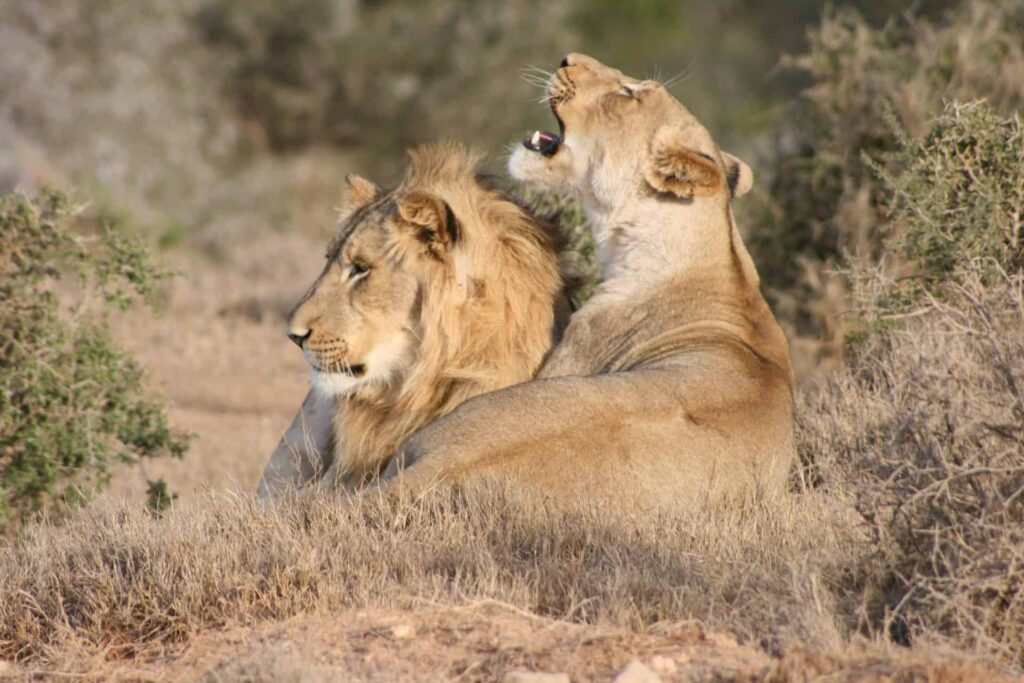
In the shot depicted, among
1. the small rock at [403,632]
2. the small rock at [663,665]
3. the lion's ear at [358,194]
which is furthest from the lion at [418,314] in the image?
the small rock at [663,665]

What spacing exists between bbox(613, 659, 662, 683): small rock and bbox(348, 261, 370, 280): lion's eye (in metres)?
2.51

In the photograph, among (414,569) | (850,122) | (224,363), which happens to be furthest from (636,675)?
(224,363)

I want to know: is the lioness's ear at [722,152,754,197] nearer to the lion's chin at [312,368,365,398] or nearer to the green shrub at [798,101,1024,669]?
the green shrub at [798,101,1024,669]

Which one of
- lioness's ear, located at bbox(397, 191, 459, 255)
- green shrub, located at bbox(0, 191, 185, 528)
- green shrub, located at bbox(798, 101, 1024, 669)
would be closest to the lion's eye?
lioness's ear, located at bbox(397, 191, 459, 255)

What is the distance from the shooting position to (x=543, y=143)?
20.5ft

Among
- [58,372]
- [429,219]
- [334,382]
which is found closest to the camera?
[429,219]

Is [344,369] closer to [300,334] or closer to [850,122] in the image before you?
[300,334]

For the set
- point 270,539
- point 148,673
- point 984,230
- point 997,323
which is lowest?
point 148,673

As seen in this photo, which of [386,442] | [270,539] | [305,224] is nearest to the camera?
[270,539]

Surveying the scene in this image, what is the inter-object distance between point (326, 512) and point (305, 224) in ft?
48.2

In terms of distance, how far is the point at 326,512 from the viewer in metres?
4.56

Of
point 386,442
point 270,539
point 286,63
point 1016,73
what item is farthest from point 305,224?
point 270,539

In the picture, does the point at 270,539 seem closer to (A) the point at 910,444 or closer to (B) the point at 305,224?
(A) the point at 910,444

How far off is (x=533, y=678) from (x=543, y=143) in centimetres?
325
